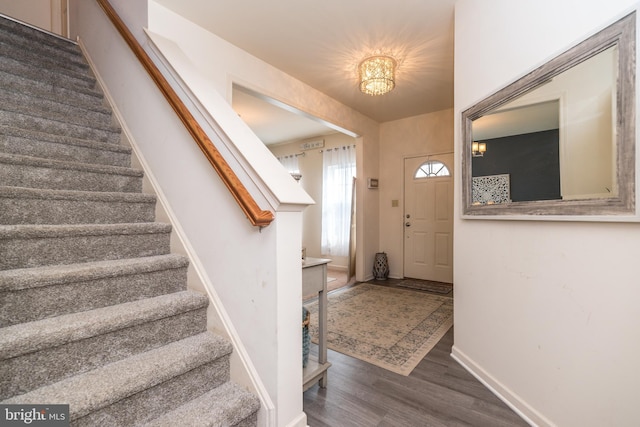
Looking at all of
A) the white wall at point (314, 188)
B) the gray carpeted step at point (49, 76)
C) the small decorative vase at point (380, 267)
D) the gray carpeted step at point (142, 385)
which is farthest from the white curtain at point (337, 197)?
the gray carpeted step at point (142, 385)

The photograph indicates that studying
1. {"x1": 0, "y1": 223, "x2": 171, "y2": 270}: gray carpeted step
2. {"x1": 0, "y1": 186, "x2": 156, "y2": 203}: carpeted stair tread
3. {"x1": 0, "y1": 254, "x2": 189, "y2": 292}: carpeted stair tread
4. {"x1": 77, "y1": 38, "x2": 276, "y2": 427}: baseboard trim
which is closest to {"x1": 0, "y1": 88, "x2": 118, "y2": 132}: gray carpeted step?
{"x1": 77, "y1": 38, "x2": 276, "y2": 427}: baseboard trim

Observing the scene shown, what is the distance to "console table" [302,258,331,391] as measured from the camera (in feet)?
5.73

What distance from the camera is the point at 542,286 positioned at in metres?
1.51

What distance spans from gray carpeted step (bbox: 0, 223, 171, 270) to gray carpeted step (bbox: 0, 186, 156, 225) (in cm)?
17

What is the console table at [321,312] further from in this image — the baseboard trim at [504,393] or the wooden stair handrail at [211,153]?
the baseboard trim at [504,393]

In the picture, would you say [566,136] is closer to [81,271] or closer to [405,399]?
[405,399]

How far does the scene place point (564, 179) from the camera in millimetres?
1392

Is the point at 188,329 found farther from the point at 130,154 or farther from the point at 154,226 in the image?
the point at 130,154

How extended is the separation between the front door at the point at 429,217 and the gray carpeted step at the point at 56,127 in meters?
4.19

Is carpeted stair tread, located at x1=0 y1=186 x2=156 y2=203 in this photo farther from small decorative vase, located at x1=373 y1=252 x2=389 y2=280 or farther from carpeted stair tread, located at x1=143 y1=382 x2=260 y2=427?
small decorative vase, located at x1=373 y1=252 x2=389 y2=280

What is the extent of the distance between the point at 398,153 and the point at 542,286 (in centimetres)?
381

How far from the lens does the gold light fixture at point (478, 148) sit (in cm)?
197

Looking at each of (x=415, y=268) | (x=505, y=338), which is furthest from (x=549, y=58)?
(x=415, y=268)

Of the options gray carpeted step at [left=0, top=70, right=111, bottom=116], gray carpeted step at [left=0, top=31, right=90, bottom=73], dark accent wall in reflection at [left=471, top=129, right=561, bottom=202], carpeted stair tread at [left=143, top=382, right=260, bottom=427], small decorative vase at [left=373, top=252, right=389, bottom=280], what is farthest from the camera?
small decorative vase at [left=373, top=252, right=389, bottom=280]
